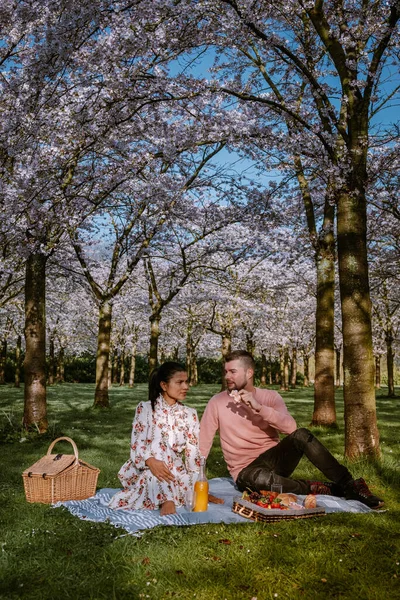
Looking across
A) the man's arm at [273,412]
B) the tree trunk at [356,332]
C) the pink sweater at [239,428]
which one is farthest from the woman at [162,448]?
the tree trunk at [356,332]

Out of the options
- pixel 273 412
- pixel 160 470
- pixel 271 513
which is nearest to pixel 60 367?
pixel 160 470

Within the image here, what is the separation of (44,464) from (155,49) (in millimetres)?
7262

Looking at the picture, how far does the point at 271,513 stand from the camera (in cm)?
530

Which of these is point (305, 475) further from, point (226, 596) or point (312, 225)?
point (312, 225)

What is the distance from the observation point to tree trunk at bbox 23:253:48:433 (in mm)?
12773

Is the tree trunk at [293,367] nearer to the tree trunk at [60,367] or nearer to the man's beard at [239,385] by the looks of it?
the tree trunk at [60,367]

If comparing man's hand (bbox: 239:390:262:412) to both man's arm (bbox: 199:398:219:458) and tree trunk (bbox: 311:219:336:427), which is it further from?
tree trunk (bbox: 311:219:336:427)

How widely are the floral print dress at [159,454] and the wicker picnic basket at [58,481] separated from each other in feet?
1.88

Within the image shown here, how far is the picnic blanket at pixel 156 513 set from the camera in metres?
5.34

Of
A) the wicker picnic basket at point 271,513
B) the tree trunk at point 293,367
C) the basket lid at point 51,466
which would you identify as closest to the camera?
the wicker picnic basket at point 271,513

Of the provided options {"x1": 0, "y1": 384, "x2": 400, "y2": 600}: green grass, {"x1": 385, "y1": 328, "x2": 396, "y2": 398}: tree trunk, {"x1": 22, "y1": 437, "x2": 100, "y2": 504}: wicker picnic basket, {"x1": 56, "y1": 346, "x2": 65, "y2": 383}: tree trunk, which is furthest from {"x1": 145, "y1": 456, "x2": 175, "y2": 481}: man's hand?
{"x1": 56, "y1": 346, "x2": 65, "y2": 383}: tree trunk

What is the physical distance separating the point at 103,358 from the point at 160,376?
1546 cm

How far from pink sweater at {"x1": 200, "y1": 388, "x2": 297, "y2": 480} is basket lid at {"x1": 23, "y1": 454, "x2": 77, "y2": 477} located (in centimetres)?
164

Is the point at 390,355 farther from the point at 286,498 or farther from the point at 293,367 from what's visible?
the point at 286,498
